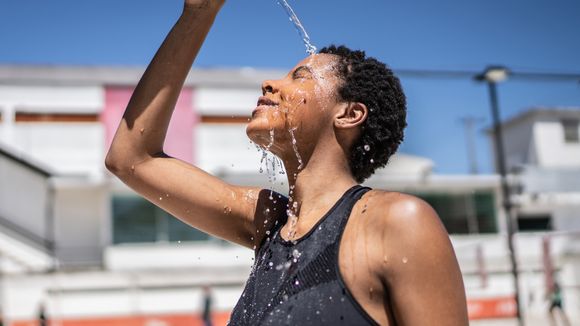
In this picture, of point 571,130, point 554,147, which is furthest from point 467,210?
point 571,130

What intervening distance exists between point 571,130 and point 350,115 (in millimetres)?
33202

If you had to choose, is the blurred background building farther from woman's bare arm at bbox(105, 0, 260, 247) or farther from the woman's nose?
the woman's nose

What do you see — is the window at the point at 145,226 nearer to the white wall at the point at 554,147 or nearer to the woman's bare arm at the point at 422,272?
the white wall at the point at 554,147

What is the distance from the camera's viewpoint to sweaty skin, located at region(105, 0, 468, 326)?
1486 mm

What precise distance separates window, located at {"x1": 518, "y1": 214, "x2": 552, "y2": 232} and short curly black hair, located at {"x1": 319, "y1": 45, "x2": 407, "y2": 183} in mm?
29161

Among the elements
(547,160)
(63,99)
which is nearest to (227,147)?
(63,99)

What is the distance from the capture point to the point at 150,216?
23.9 metres

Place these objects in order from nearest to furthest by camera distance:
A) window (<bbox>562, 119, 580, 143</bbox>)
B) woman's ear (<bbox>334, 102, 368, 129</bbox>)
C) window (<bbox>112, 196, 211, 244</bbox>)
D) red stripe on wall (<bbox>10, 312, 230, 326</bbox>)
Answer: woman's ear (<bbox>334, 102, 368, 129</bbox>) → red stripe on wall (<bbox>10, 312, 230, 326</bbox>) → window (<bbox>112, 196, 211, 244</bbox>) → window (<bbox>562, 119, 580, 143</bbox>)

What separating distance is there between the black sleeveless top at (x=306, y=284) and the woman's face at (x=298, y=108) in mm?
222

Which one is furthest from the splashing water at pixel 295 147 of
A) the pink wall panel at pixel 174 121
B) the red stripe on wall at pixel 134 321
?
the pink wall panel at pixel 174 121

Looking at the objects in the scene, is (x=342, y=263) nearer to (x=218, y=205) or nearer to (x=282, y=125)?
(x=282, y=125)

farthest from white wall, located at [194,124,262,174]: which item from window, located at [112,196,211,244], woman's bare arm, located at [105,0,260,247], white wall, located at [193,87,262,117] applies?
woman's bare arm, located at [105,0,260,247]

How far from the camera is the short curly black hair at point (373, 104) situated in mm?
1905

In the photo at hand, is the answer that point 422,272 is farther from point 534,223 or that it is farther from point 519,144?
point 519,144
